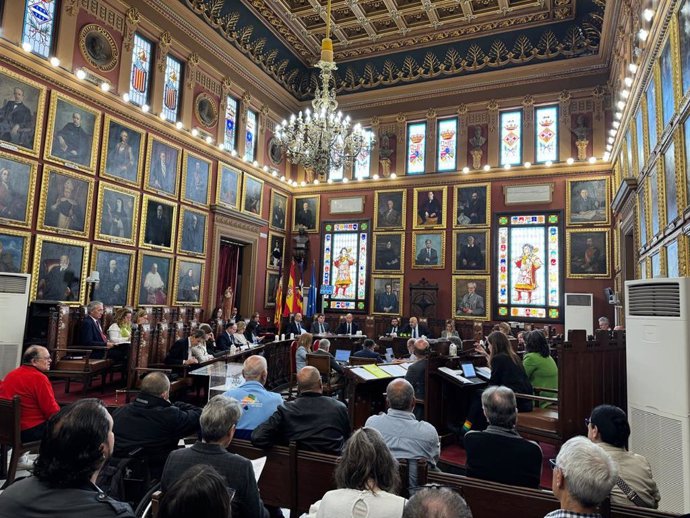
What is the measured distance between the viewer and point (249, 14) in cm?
1445

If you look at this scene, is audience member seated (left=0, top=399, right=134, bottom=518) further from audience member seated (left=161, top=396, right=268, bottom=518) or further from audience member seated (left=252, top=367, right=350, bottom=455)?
audience member seated (left=252, top=367, right=350, bottom=455)

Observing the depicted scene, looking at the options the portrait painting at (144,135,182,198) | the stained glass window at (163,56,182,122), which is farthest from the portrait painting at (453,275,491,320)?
the stained glass window at (163,56,182,122)

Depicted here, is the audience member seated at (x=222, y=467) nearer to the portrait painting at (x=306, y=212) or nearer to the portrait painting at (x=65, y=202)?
the portrait painting at (x=65, y=202)

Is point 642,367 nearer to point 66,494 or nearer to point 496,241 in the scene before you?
point 66,494

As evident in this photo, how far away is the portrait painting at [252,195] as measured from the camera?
1538 centimetres

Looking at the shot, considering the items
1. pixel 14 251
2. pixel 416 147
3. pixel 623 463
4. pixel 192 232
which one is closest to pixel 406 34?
pixel 416 147

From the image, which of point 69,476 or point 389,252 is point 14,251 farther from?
point 389,252

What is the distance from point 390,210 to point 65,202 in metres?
10.0

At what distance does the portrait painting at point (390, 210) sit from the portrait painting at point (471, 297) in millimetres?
2800

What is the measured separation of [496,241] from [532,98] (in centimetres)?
473

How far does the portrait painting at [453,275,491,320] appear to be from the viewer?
1484 centimetres

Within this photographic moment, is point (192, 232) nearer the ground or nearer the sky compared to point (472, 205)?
nearer the ground

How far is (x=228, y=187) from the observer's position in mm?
14641

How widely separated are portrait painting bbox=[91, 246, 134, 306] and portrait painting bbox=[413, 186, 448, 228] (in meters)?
9.14
